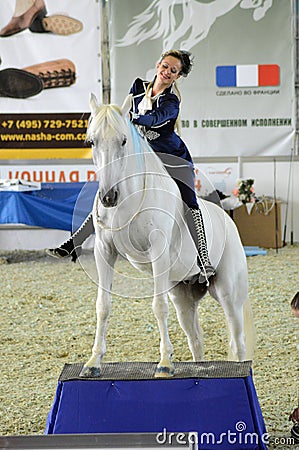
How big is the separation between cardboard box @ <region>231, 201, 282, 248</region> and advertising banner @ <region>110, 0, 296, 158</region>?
79 cm

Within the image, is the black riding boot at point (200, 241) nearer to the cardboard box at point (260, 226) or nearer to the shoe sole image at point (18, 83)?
the cardboard box at point (260, 226)

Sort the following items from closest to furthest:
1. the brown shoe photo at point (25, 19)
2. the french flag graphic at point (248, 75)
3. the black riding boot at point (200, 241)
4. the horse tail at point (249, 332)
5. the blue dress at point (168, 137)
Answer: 1. the blue dress at point (168, 137)
2. the black riding boot at point (200, 241)
3. the horse tail at point (249, 332)
4. the brown shoe photo at point (25, 19)
5. the french flag graphic at point (248, 75)

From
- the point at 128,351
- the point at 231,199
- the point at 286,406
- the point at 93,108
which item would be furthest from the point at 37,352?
the point at 231,199

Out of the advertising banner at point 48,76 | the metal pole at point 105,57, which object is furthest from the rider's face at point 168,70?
the metal pole at point 105,57

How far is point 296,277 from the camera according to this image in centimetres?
628

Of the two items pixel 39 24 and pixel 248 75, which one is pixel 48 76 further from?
pixel 248 75

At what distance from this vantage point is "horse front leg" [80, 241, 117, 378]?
2508mm

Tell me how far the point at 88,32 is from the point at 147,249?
6.22 meters

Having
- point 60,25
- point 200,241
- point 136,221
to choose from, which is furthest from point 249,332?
point 60,25

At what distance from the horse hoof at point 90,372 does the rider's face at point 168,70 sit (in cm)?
101

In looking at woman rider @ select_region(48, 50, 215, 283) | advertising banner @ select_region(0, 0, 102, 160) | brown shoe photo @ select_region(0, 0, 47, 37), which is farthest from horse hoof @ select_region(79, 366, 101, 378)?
brown shoe photo @ select_region(0, 0, 47, 37)

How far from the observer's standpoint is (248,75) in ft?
27.3

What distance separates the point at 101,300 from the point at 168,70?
2.68 ft

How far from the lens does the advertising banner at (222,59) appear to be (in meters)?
8.26
